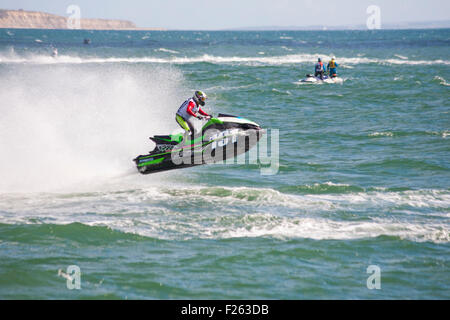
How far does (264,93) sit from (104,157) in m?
16.8

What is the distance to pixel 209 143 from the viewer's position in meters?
13.1

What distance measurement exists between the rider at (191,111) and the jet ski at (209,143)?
0.76 ft

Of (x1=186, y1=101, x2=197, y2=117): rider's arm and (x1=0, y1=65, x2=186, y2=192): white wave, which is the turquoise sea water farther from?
(x1=186, y1=101, x2=197, y2=117): rider's arm

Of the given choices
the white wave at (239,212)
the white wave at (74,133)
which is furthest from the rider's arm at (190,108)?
the white wave at (74,133)

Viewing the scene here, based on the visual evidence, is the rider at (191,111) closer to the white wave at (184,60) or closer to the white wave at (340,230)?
the white wave at (340,230)

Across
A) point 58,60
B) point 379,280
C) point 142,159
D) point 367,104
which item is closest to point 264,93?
point 367,104

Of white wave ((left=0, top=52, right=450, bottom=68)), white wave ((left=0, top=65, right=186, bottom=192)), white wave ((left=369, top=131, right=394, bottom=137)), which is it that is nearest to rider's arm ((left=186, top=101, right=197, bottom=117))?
white wave ((left=0, top=65, right=186, bottom=192))

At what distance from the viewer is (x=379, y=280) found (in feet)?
27.7

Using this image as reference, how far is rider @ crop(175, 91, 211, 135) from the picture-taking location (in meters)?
12.7

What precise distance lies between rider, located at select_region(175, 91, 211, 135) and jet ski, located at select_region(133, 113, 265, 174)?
230 mm

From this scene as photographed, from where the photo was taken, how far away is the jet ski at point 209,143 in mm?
12914

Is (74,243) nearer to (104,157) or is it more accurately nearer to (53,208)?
(53,208)
